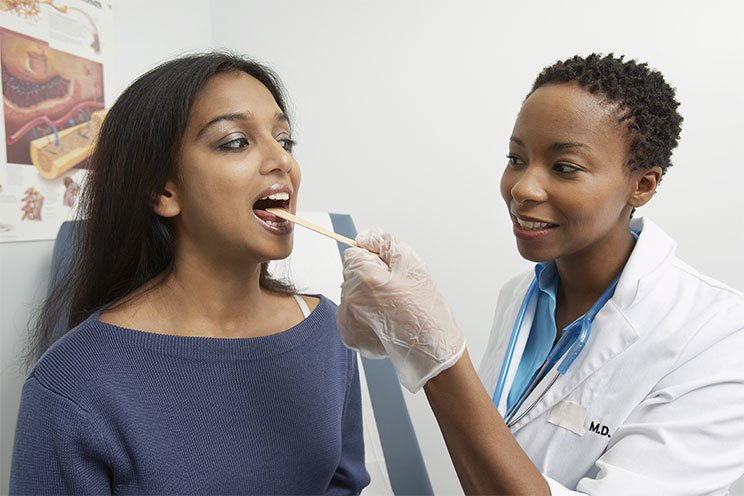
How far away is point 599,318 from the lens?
1035 millimetres

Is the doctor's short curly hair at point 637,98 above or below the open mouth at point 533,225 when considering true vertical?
above

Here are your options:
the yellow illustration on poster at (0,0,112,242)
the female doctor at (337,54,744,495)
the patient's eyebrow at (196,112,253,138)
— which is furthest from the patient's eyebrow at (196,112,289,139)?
the yellow illustration on poster at (0,0,112,242)

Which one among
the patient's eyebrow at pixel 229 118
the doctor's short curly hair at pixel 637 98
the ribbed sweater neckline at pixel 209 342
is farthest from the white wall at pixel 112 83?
the doctor's short curly hair at pixel 637 98

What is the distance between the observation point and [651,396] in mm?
938

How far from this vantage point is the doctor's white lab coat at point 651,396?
862 mm

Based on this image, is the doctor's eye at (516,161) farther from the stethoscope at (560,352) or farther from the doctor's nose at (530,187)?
the stethoscope at (560,352)

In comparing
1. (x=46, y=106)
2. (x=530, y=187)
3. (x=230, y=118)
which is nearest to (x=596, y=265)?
(x=530, y=187)

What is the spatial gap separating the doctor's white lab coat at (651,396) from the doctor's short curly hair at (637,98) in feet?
0.53

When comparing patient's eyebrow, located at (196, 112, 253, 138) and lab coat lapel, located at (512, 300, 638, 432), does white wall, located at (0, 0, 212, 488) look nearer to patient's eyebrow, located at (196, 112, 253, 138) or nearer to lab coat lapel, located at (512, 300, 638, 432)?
patient's eyebrow, located at (196, 112, 253, 138)

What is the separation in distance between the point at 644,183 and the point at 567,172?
161 mm

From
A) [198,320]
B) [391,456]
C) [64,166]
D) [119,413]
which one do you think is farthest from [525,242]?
[64,166]

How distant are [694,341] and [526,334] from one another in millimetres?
340

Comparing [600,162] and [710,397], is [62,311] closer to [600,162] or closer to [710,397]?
[600,162]

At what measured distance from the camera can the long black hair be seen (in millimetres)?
990
